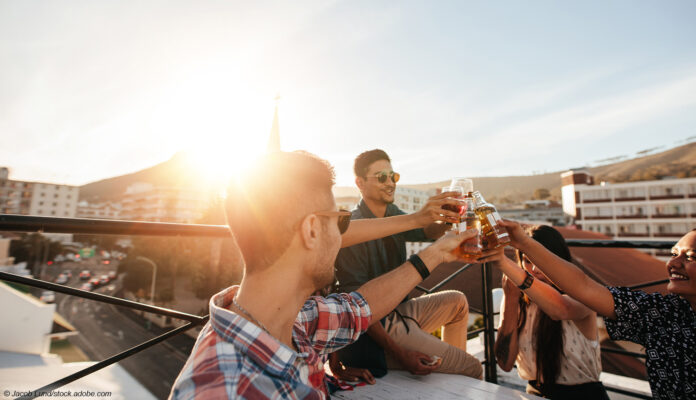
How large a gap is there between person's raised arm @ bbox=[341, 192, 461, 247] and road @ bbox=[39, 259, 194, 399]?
32.5 metres

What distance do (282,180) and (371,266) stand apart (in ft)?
5.44

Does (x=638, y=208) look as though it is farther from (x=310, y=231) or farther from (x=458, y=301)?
(x=310, y=231)

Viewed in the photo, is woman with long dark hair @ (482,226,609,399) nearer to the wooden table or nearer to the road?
the wooden table

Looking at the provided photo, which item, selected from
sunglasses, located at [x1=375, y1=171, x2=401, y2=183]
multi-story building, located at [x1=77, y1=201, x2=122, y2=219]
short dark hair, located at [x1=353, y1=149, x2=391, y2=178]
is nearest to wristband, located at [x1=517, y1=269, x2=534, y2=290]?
sunglasses, located at [x1=375, y1=171, x2=401, y2=183]

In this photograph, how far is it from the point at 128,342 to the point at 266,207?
54587 millimetres

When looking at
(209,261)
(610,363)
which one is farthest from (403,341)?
(209,261)

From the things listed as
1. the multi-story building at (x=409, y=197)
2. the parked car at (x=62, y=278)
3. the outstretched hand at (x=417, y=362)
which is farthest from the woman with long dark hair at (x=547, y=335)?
the parked car at (x=62, y=278)

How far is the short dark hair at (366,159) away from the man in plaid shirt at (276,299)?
177 cm

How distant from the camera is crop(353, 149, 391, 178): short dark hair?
323 cm

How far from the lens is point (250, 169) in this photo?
112 cm

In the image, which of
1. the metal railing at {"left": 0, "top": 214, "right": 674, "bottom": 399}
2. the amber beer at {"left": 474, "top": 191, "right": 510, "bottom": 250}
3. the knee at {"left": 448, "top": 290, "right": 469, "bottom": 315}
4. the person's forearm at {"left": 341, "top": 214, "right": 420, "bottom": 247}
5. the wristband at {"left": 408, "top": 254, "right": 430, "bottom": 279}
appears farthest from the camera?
the knee at {"left": 448, "top": 290, "right": 469, "bottom": 315}

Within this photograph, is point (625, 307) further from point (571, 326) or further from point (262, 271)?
point (262, 271)

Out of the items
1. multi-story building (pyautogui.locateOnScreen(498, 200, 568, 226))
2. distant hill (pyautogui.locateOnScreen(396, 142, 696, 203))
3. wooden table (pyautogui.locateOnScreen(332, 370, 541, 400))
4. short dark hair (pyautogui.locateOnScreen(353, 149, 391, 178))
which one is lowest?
wooden table (pyautogui.locateOnScreen(332, 370, 541, 400))

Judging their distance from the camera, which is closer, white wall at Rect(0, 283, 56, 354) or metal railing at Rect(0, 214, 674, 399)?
metal railing at Rect(0, 214, 674, 399)
